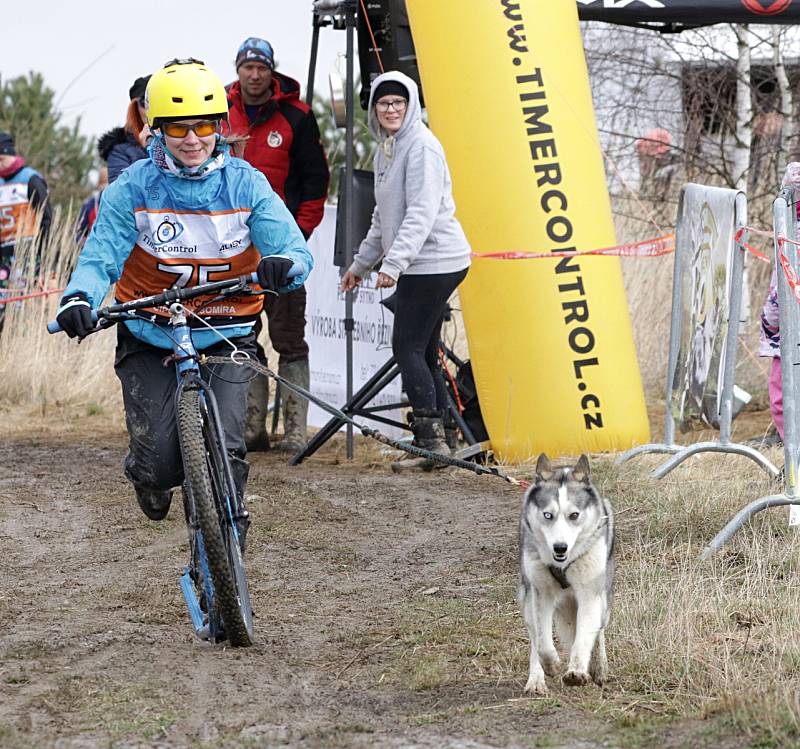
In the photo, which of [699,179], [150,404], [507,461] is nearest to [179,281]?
[150,404]

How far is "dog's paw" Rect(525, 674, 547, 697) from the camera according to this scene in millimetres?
4508

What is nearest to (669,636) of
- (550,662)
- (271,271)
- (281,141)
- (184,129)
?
(550,662)

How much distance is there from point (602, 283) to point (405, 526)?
239 centimetres

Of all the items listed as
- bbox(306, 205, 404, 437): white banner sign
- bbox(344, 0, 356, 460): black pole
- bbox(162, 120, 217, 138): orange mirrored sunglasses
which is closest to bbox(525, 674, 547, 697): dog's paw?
bbox(162, 120, 217, 138): orange mirrored sunglasses

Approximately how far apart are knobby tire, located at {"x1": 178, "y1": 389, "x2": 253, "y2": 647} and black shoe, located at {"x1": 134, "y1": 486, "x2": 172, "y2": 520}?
0.56 meters

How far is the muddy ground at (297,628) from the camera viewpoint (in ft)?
13.9

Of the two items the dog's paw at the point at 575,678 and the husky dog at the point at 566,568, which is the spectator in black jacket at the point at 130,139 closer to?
the husky dog at the point at 566,568

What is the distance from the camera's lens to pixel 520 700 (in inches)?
175

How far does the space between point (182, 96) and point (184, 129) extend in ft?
0.38

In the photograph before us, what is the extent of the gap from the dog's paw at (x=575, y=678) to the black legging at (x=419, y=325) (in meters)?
4.18

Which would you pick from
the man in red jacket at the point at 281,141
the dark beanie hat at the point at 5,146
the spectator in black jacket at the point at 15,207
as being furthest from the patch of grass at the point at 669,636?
the dark beanie hat at the point at 5,146

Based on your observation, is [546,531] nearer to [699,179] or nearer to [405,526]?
[405,526]

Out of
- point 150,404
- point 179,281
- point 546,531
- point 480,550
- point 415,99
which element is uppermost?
point 415,99

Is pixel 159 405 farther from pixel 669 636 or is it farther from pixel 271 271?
pixel 669 636
